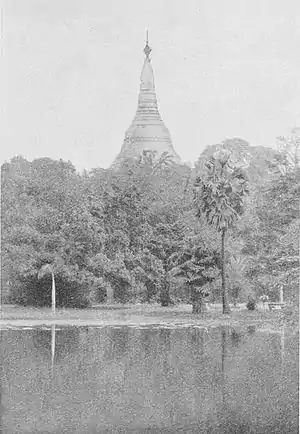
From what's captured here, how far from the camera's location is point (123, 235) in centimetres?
3406

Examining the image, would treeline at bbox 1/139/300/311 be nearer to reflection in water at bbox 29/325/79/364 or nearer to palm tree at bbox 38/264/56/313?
palm tree at bbox 38/264/56/313

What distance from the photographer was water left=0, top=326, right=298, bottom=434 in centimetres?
1355

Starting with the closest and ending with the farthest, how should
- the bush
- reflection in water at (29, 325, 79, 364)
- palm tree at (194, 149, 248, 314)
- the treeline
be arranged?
reflection in water at (29, 325, 79, 364) < the bush < palm tree at (194, 149, 248, 314) < the treeline

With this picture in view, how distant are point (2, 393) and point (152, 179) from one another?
66.0 feet

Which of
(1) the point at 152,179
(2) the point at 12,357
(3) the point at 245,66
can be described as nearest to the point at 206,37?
(3) the point at 245,66

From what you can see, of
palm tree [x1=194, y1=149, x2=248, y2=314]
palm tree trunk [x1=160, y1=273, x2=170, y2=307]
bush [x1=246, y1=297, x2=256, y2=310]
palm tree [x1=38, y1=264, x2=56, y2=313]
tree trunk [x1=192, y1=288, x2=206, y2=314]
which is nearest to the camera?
bush [x1=246, y1=297, x2=256, y2=310]

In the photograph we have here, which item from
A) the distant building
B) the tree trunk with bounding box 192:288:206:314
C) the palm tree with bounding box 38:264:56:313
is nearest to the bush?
the tree trunk with bounding box 192:288:206:314

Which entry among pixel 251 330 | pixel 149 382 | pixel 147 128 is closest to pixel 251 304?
pixel 251 330

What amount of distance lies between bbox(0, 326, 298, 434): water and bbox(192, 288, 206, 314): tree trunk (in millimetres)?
2513

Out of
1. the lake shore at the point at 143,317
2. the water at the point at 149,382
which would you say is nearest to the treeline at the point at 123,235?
the lake shore at the point at 143,317

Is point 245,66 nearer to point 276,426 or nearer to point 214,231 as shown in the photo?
point 214,231

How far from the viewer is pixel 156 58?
2381cm

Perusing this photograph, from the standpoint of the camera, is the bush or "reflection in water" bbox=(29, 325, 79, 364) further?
the bush

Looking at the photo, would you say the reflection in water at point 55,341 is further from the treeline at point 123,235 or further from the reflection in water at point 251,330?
the reflection in water at point 251,330
